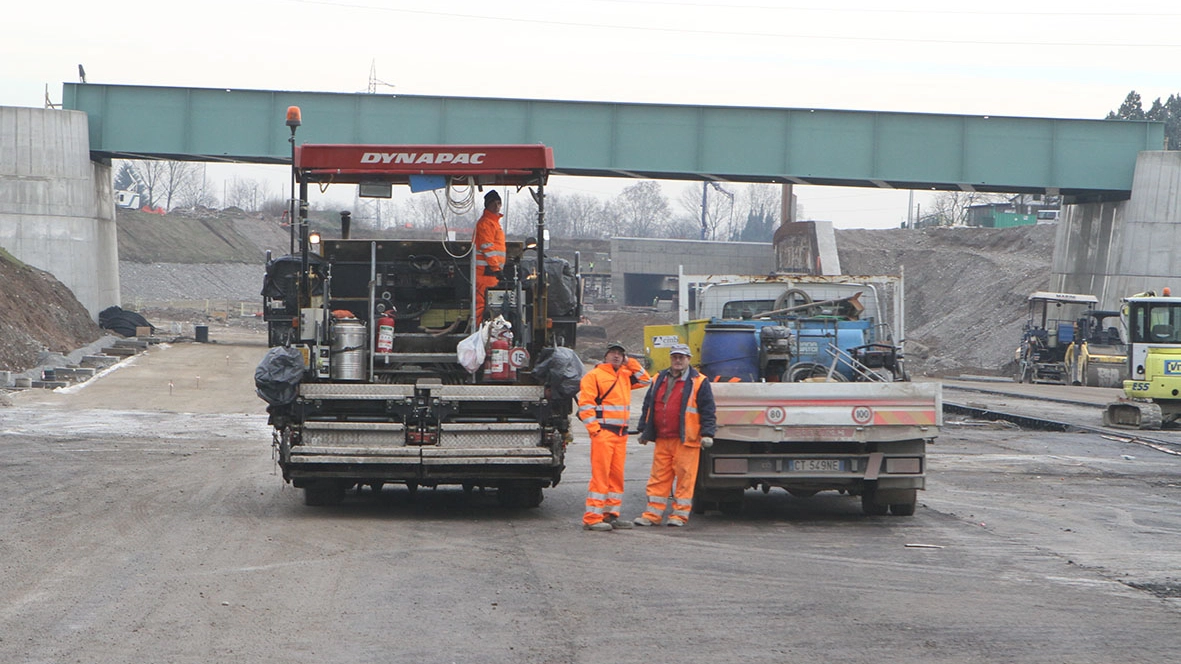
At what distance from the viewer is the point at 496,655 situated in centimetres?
659

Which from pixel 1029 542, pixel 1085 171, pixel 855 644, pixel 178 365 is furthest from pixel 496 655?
pixel 1085 171

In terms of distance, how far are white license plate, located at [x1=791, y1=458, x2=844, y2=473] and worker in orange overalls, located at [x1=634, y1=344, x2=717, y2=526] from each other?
38.5 inches

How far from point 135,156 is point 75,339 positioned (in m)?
7.32

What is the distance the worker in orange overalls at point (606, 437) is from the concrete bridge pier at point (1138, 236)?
111 feet

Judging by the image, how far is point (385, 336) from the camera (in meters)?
12.2

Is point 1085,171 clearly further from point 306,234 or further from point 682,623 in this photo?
point 682,623

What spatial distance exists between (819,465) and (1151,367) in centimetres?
1539

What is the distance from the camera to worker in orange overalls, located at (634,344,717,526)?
448 inches

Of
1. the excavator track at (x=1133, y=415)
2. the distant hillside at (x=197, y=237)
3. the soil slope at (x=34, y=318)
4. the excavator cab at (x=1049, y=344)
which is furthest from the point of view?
the distant hillside at (x=197, y=237)

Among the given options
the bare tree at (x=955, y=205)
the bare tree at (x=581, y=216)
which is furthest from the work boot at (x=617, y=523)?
the bare tree at (x=581, y=216)

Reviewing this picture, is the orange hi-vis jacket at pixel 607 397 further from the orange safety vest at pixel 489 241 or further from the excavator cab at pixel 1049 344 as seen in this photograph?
the excavator cab at pixel 1049 344

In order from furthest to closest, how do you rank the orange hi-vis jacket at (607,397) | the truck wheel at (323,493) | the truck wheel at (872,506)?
the truck wheel at (872,506)
the truck wheel at (323,493)
the orange hi-vis jacket at (607,397)

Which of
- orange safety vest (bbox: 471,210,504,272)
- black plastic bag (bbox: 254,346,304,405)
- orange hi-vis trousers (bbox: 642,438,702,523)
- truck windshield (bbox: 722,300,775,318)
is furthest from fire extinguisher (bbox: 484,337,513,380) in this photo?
truck windshield (bbox: 722,300,775,318)

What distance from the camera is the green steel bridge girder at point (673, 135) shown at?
129 feet
